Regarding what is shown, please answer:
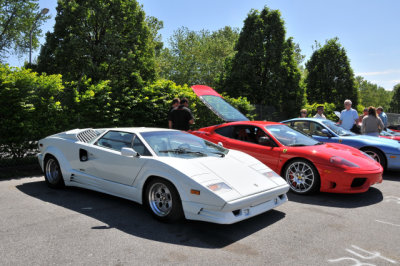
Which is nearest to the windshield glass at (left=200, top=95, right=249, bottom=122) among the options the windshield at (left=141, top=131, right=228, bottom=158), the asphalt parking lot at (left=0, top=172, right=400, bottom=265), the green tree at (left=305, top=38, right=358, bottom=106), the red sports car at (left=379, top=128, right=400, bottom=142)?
the windshield at (left=141, top=131, right=228, bottom=158)

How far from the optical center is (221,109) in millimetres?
8648

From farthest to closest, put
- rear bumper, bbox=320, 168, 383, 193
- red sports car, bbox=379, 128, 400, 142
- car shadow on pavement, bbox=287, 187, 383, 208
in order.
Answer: red sports car, bbox=379, 128, 400, 142 < rear bumper, bbox=320, 168, 383, 193 < car shadow on pavement, bbox=287, 187, 383, 208

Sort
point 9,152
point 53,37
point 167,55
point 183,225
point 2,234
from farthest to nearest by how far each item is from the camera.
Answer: point 167,55
point 53,37
point 9,152
point 183,225
point 2,234

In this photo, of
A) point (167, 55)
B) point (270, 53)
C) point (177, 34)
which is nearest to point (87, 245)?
point (270, 53)

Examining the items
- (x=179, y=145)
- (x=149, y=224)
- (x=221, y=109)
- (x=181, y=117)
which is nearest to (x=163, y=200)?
(x=149, y=224)

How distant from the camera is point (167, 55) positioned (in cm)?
3759

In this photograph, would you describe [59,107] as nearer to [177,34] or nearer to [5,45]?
[5,45]

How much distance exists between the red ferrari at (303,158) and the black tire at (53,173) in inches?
132

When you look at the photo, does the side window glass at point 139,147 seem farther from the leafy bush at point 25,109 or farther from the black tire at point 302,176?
the leafy bush at point 25,109

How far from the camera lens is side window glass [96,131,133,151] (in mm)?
4879

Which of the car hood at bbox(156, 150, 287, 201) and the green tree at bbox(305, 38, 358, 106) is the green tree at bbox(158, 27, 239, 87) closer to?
the green tree at bbox(305, 38, 358, 106)

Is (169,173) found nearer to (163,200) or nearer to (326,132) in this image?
(163,200)

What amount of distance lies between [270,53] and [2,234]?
1823cm

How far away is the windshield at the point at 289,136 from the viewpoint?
6.30 metres
